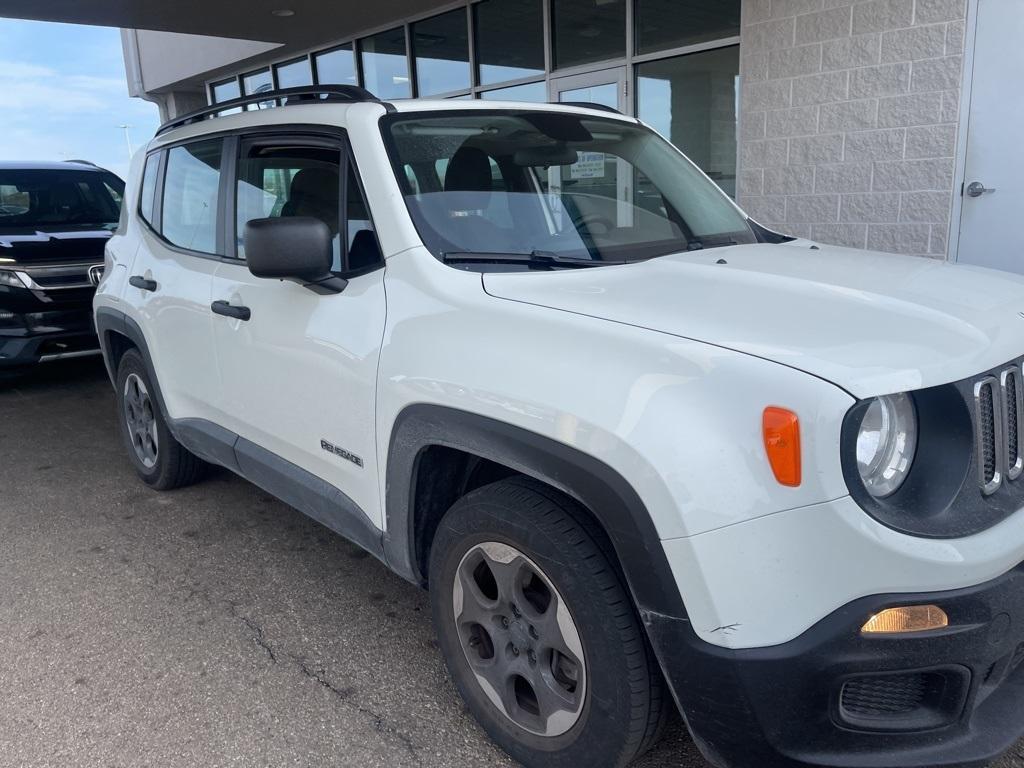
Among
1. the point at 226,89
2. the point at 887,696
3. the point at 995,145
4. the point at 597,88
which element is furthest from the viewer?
the point at 226,89

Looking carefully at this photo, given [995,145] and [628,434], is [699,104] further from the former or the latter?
[628,434]

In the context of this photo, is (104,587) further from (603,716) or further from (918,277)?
(918,277)

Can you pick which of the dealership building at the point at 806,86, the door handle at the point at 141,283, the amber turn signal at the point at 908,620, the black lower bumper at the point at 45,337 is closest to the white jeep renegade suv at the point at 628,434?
the amber turn signal at the point at 908,620

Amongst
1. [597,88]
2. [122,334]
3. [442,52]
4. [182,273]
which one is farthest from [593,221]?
[442,52]

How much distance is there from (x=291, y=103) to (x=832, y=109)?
170 inches

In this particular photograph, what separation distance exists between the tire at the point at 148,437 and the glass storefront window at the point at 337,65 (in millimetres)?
8501

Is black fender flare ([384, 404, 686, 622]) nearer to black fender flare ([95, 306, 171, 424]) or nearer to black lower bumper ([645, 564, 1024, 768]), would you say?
black lower bumper ([645, 564, 1024, 768])

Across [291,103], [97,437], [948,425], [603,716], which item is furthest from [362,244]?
[97,437]

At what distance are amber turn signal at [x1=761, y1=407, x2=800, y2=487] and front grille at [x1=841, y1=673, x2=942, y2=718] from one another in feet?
1.54

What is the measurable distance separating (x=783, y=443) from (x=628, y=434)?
0.31 meters

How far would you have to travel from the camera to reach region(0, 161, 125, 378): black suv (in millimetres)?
6609

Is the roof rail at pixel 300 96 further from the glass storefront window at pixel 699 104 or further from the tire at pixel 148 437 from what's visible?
the glass storefront window at pixel 699 104

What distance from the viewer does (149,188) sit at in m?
4.30

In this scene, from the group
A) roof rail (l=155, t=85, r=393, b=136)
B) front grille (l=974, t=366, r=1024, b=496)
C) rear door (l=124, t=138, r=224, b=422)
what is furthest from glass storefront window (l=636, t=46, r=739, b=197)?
front grille (l=974, t=366, r=1024, b=496)
